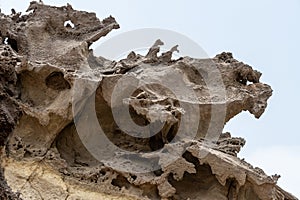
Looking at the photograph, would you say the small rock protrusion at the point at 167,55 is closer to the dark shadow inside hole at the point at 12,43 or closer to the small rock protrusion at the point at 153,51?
the small rock protrusion at the point at 153,51

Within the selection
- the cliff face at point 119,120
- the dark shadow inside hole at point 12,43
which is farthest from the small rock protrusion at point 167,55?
the dark shadow inside hole at point 12,43

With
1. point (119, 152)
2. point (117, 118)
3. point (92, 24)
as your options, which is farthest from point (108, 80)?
point (92, 24)

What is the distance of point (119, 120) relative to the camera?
6.47 m

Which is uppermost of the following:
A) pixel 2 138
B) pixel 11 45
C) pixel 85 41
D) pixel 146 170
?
pixel 85 41

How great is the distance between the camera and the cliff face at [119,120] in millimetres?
5789

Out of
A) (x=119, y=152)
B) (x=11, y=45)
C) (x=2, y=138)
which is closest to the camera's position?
(x=2, y=138)

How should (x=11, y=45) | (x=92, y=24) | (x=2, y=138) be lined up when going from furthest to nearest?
(x=92, y=24) → (x=11, y=45) → (x=2, y=138)

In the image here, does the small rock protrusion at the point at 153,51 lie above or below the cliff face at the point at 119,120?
above

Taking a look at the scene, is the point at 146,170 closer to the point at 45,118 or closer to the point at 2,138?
the point at 45,118

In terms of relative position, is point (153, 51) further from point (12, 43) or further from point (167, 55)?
point (12, 43)

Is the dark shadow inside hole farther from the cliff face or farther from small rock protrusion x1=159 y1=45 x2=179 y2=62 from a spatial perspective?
small rock protrusion x1=159 y1=45 x2=179 y2=62

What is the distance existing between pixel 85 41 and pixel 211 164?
2.60m

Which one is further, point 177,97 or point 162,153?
point 177,97

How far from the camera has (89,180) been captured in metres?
5.83
